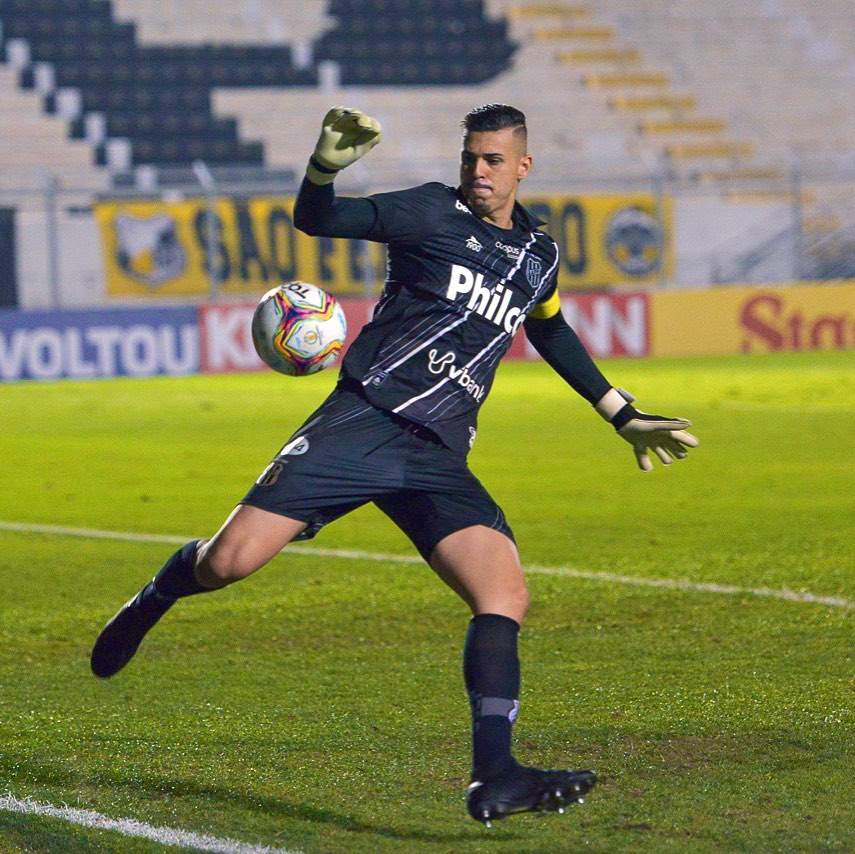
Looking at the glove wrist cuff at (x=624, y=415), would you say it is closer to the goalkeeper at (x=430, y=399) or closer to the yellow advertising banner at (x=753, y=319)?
the goalkeeper at (x=430, y=399)

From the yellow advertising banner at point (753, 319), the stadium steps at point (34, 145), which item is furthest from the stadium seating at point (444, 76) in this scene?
the yellow advertising banner at point (753, 319)

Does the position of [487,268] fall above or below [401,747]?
above

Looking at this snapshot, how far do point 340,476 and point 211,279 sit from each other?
1790 centimetres

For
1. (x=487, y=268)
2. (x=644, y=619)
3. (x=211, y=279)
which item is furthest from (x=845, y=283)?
(x=487, y=268)

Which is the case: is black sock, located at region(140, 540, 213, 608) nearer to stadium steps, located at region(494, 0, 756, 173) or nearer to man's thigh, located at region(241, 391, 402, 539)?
man's thigh, located at region(241, 391, 402, 539)

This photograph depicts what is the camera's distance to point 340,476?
452 centimetres

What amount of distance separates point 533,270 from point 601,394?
631 millimetres

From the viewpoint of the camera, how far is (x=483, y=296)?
4672 millimetres

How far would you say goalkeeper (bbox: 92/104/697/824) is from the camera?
444 centimetres

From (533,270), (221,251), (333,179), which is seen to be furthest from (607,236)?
(333,179)

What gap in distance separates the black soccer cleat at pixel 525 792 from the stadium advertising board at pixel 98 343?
1772cm

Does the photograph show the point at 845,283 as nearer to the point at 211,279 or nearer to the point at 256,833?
the point at 211,279

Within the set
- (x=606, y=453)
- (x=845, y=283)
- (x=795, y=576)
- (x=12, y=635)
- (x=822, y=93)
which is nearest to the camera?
(x=12, y=635)

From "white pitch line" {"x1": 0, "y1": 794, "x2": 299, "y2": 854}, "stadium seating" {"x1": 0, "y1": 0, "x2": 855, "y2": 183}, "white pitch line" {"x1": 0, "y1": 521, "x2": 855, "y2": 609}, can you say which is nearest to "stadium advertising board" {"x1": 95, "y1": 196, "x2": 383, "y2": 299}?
"stadium seating" {"x1": 0, "y1": 0, "x2": 855, "y2": 183}
